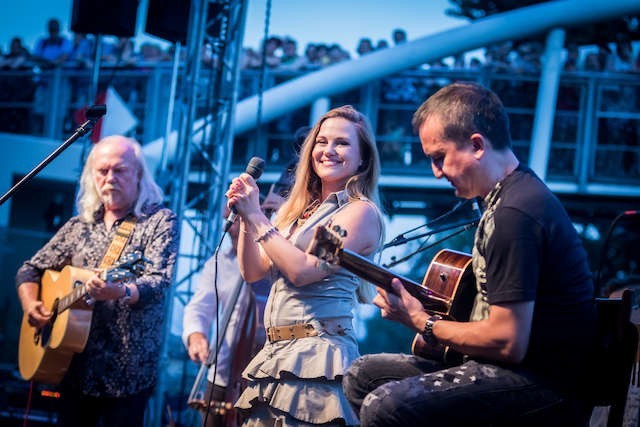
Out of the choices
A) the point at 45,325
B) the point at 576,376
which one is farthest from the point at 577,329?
the point at 45,325

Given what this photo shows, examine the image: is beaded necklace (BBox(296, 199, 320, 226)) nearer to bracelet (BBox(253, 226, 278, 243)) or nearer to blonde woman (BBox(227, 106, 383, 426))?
blonde woman (BBox(227, 106, 383, 426))

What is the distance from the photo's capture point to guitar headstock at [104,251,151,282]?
3678 millimetres

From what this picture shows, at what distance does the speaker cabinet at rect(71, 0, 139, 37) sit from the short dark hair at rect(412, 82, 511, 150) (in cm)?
462

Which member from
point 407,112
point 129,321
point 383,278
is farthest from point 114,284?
point 407,112

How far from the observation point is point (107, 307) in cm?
388

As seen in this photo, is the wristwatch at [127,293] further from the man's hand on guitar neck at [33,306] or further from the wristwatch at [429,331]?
the wristwatch at [429,331]

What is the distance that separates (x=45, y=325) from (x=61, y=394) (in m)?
0.48

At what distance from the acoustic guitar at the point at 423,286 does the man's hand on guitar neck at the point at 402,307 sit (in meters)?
0.02

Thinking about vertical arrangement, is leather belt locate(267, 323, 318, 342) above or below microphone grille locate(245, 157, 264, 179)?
below

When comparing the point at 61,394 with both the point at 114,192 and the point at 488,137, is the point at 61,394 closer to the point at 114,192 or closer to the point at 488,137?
the point at 114,192

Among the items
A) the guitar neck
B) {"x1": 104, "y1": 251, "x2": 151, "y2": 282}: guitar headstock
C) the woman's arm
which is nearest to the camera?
the guitar neck

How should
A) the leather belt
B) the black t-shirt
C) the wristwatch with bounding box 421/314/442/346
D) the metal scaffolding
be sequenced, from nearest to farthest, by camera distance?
the black t-shirt < the wristwatch with bounding box 421/314/442/346 < the leather belt < the metal scaffolding

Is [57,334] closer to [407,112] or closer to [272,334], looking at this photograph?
[272,334]

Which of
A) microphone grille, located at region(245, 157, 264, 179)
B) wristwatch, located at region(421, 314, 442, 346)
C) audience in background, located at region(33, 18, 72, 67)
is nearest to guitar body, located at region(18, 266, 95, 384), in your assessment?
microphone grille, located at region(245, 157, 264, 179)
